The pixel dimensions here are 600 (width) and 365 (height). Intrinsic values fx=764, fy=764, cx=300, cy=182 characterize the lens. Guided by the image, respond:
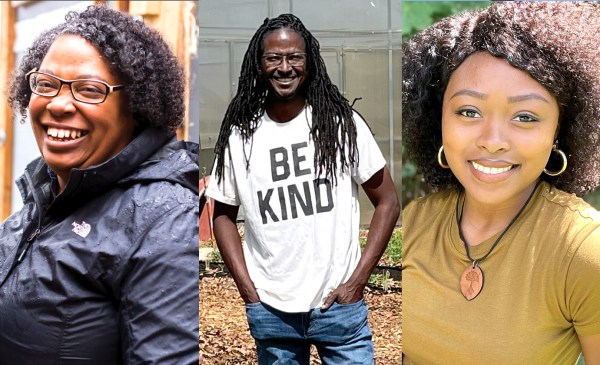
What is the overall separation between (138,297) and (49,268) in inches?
14.0

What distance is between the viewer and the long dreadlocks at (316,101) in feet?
9.45

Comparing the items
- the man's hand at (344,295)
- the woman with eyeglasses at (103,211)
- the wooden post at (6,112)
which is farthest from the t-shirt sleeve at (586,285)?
the wooden post at (6,112)

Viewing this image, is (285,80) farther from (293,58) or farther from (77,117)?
(77,117)

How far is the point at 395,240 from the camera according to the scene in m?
2.96

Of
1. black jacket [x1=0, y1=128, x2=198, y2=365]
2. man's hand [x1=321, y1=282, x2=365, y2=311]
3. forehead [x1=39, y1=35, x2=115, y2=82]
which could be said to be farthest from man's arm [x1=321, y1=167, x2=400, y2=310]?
forehead [x1=39, y1=35, x2=115, y2=82]

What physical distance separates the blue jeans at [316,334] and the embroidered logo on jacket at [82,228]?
2.22 ft

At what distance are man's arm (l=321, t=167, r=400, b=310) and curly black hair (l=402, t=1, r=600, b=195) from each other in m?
0.18

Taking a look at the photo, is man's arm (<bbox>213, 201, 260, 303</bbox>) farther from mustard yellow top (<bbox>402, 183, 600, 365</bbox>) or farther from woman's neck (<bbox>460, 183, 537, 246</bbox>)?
woman's neck (<bbox>460, 183, 537, 246</bbox>)

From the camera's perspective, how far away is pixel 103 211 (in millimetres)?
2920

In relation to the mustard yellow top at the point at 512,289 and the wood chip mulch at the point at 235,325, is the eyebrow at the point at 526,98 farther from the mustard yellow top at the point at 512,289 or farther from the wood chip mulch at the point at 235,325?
the wood chip mulch at the point at 235,325

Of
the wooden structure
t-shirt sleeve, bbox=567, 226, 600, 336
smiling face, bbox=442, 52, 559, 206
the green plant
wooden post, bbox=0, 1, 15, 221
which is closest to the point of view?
t-shirt sleeve, bbox=567, 226, 600, 336

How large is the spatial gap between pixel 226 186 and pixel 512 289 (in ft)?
3.73

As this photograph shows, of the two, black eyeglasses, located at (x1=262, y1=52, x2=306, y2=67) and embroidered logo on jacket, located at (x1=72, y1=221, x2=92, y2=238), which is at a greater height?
black eyeglasses, located at (x1=262, y1=52, x2=306, y2=67)

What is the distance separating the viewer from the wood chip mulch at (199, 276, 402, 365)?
2.95 m
